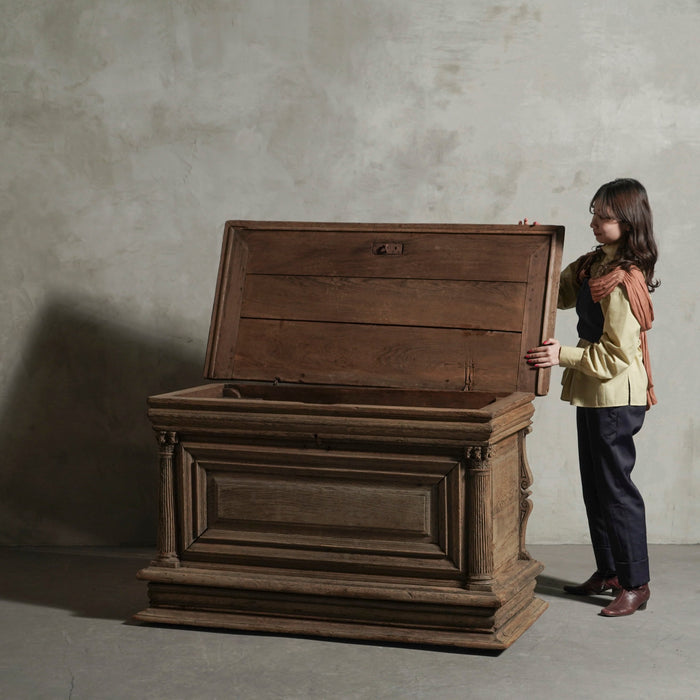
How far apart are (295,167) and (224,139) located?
36cm

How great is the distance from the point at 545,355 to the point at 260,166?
72.2 inches

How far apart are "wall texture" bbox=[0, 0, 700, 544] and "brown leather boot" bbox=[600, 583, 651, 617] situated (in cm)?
111

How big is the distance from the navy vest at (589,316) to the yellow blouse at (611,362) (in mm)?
40

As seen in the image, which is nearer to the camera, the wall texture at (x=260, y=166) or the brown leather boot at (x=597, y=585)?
the brown leather boot at (x=597, y=585)

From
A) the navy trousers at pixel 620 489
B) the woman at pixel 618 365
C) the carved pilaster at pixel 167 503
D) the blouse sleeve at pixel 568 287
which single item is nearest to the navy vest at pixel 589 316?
the woman at pixel 618 365

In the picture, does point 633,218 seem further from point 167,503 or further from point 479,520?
point 167,503

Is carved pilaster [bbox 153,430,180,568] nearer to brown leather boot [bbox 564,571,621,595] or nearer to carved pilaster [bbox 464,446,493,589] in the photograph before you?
carved pilaster [bbox 464,446,493,589]

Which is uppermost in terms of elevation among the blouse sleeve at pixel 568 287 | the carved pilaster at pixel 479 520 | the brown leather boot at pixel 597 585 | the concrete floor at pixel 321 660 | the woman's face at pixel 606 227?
the woman's face at pixel 606 227

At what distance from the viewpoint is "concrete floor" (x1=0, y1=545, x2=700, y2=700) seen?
3.17 metres

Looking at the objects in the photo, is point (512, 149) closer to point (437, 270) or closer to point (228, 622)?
point (437, 270)

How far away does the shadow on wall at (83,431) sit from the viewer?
5.12 metres

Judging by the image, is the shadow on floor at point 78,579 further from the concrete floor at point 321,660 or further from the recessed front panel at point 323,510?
the recessed front panel at point 323,510

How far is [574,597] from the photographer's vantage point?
4191 millimetres

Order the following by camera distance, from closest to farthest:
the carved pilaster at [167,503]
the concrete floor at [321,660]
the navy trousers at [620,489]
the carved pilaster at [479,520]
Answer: the concrete floor at [321,660]
the carved pilaster at [479,520]
the carved pilaster at [167,503]
the navy trousers at [620,489]
